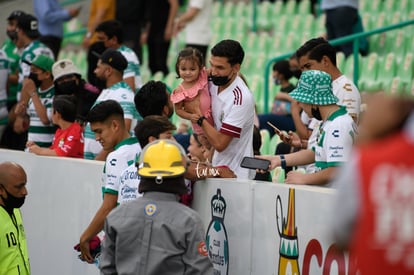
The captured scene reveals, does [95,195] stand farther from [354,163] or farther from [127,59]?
[354,163]

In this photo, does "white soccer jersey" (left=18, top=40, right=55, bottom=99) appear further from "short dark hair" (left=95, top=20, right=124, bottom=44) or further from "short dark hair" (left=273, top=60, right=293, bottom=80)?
"short dark hair" (left=273, top=60, right=293, bottom=80)

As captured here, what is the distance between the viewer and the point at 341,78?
805cm

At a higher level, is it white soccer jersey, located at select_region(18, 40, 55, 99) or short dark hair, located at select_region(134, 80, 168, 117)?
white soccer jersey, located at select_region(18, 40, 55, 99)

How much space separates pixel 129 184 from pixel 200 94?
94 cm

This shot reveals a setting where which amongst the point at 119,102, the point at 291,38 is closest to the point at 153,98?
the point at 119,102

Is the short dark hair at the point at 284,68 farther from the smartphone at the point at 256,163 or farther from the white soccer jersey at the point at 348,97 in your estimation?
the smartphone at the point at 256,163

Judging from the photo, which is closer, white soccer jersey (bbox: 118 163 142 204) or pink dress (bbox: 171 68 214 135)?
white soccer jersey (bbox: 118 163 142 204)

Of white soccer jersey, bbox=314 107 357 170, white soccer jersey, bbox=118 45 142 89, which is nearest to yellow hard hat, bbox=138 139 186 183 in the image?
white soccer jersey, bbox=314 107 357 170

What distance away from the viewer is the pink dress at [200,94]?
24.8 feet

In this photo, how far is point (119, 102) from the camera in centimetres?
941

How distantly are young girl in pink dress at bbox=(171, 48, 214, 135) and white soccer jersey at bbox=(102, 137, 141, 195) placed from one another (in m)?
0.39

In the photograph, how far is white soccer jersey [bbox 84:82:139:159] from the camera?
30.5 ft

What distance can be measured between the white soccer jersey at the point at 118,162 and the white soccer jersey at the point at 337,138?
52.7 inches

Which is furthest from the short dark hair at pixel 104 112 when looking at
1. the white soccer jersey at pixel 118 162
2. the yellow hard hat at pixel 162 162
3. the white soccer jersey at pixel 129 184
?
the yellow hard hat at pixel 162 162
